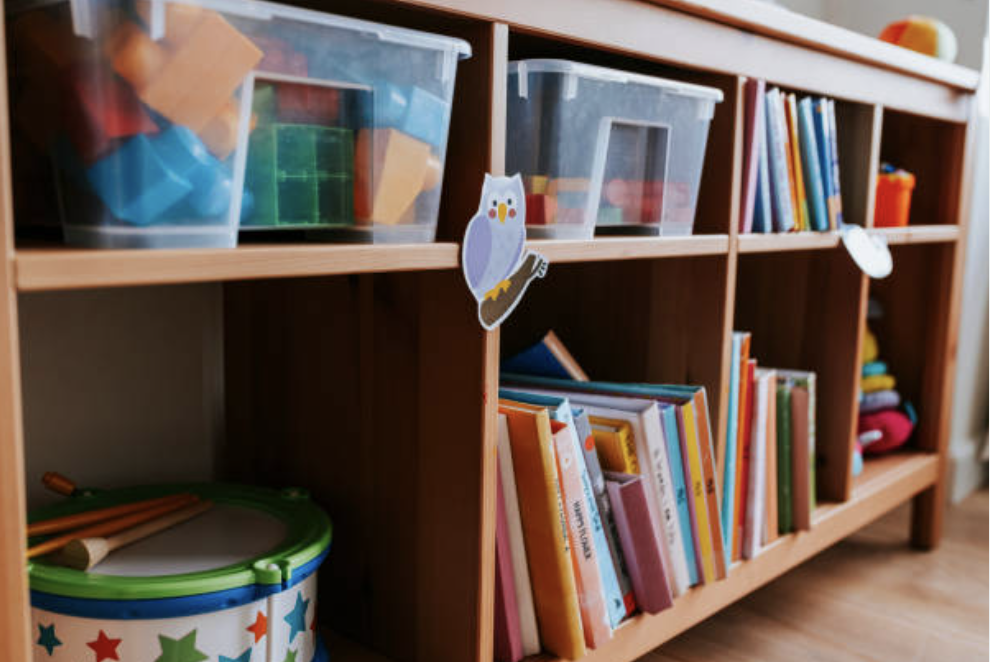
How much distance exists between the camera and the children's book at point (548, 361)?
1196 mm

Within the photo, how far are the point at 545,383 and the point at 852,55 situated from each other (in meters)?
0.64

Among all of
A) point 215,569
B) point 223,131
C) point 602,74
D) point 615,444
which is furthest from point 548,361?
point 223,131

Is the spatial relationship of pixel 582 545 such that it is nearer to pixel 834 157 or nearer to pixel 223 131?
pixel 223 131

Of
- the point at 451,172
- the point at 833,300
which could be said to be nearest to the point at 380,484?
the point at 451,172

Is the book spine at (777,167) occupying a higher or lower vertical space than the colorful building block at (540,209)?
higher

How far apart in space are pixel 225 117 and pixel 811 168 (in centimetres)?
90

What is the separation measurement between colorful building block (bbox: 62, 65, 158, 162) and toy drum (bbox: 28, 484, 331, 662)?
15.0 inches

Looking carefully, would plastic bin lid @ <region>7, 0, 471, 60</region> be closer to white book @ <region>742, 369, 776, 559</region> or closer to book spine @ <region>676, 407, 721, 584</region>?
book spine @ <region>676, 407, 721, 584</region>

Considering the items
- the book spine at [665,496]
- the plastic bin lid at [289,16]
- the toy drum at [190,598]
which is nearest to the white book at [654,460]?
the book spine at [665,496]

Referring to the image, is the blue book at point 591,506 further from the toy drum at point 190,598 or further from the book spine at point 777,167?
the book spine at point 777,167

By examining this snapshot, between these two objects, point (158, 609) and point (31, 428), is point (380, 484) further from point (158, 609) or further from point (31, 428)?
point (31, 428)

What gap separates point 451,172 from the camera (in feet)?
2.92

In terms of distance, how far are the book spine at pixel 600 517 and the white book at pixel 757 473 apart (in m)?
0.28

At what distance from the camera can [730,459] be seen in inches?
49.1
